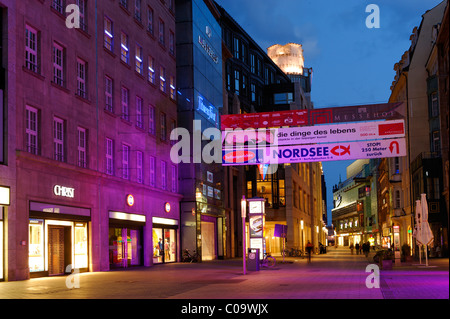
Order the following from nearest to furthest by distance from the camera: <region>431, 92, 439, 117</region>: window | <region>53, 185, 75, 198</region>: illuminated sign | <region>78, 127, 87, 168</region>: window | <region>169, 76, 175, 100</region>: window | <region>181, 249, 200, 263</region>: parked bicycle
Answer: <region>53, 185, 75, 198</region>: illuminated sign
<region>78, 127, 87, 168</region>: window
<region>181, 249, 200, 263</region>: parked bicycle
<region>169, 76, 175, 100</region>: window
<region>431, 92, 439, 117</region>: window

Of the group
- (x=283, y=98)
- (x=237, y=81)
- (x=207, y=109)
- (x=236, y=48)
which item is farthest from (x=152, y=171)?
(x=283, y=98)

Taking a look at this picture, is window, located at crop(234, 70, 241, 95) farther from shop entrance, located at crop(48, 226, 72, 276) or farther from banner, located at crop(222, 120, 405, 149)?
shop entrance, located at crop(48, 226, 72, 276)

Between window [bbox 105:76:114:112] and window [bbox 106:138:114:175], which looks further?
window [bbox 105:76:114:112]

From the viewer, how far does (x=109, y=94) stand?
1420 inches

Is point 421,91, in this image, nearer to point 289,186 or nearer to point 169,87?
point 289,186

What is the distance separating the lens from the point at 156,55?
4422cm

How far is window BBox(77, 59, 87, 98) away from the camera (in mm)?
32375

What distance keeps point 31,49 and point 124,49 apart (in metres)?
11.3

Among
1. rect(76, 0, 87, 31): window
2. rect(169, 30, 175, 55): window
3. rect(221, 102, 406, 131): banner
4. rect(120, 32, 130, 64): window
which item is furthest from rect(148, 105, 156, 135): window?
rect(221, 102, 406, 131): banner

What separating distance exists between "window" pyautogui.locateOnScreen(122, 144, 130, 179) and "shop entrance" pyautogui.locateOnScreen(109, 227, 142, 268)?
3365mm

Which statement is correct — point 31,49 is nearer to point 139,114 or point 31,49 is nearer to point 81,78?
point 81,78

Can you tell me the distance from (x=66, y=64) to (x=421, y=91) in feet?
147

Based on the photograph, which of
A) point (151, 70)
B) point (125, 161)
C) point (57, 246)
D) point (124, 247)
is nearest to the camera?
point (57, 246)
